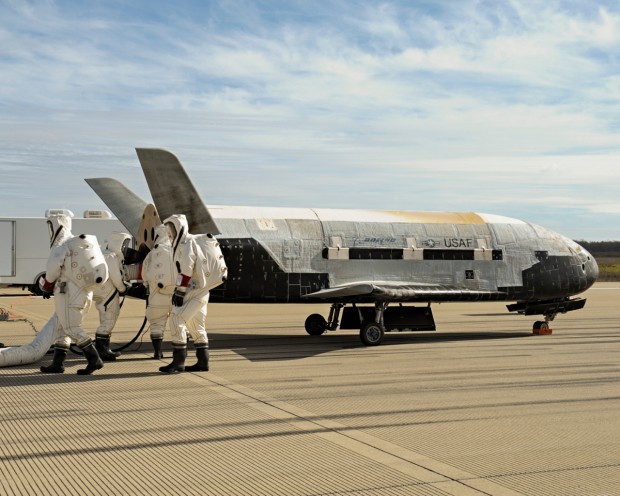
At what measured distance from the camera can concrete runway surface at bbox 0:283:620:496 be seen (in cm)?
659

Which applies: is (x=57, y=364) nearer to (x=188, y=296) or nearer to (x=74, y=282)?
(x=74, y=282)

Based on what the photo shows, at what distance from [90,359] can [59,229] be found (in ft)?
7.79

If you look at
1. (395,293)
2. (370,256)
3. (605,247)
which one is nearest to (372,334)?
(395,293)

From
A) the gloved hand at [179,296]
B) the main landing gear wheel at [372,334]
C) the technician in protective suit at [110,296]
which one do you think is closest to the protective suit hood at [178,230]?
the gloved hand at [179,296]

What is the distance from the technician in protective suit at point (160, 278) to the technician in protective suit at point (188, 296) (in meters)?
0.64

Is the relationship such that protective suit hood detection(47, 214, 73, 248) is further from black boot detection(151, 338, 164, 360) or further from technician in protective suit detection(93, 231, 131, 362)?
black boot detection(151, 338, 164, 360)

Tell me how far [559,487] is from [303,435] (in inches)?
115

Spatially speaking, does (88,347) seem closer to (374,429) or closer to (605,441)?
(374,429)

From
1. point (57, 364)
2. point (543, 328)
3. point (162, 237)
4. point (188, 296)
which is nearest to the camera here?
point (57, 364)

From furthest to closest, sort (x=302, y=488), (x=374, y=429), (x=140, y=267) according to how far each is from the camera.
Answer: (x=140, y=267)
(x=374, y=429)
(x=302, y=488)

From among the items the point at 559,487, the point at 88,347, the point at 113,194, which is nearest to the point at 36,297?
the point at 113,194

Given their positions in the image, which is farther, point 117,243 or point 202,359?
point 117,243

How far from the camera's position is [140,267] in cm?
1547

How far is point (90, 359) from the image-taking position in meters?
12.6
